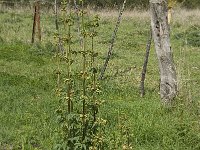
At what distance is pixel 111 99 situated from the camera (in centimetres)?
951

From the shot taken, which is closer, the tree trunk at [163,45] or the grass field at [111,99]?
the grass field at [111,99]

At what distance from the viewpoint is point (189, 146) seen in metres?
7.04

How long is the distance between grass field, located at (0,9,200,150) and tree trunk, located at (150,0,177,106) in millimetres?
305

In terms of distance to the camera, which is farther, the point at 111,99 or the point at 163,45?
the point at 111,99

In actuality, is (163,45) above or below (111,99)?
above

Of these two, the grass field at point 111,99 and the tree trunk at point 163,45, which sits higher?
the tree trunk at point 163,45

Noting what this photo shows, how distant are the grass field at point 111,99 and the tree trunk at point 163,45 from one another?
305 millimetres

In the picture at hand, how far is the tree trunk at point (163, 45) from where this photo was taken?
8.98 metres

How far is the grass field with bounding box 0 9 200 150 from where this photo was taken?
7.14 metres

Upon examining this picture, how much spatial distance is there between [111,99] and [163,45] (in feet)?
5.10

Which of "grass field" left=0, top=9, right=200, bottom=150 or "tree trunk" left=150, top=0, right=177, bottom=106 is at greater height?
"tree trunk" left=150, top=0, right=177, bottom=106

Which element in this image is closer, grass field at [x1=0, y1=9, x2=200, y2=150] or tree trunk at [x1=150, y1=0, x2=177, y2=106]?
grass field at [x1=0, y1=9, x2=200, y2=150]

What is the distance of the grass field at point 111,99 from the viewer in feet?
23.4

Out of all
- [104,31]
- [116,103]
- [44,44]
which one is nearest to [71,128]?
[116,103]
